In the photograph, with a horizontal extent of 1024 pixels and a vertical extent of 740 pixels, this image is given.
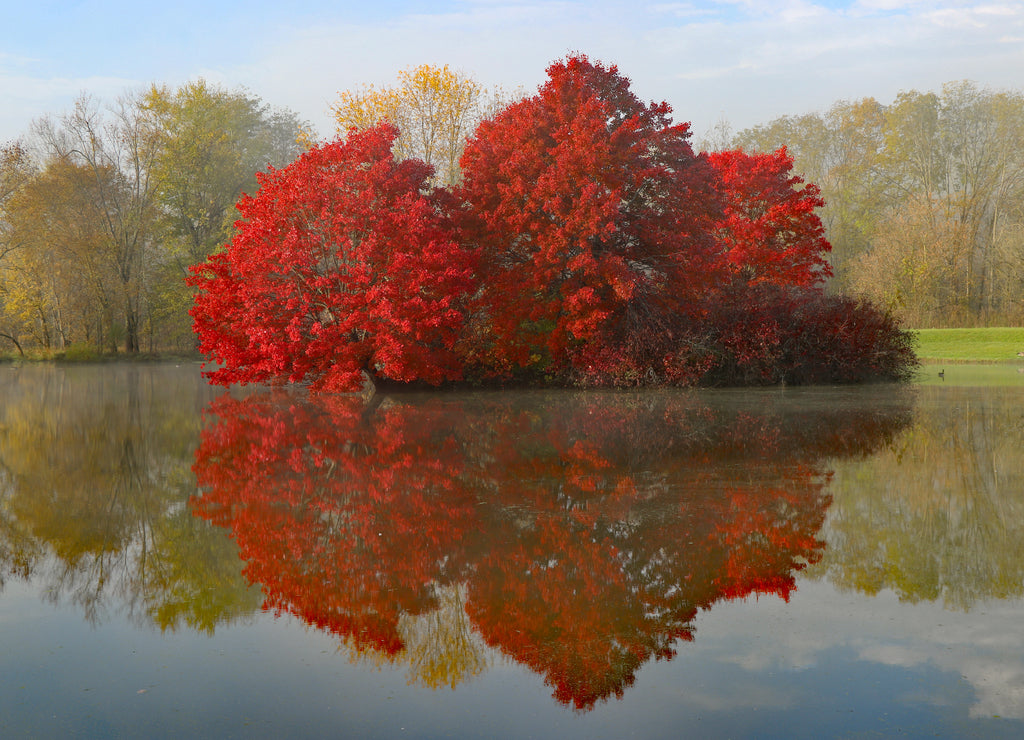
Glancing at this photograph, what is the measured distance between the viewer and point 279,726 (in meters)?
3.09

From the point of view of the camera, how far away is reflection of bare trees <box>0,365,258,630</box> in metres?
4.62

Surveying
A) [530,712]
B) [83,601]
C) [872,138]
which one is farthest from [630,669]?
[872,138]

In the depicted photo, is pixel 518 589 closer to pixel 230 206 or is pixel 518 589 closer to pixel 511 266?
pixel 511 266

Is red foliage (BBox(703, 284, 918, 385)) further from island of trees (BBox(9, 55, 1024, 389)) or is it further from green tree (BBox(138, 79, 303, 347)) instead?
green tree (BBox(138, 79, 303, 347))

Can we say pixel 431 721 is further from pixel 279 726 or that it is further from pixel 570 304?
pixel 570 304

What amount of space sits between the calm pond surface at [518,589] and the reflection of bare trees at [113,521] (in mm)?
A: 34

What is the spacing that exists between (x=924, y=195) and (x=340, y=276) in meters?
35.1

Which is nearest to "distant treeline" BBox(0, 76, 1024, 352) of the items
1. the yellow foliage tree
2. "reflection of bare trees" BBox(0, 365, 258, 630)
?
the yellow foliage tree

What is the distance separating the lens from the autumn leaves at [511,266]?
16359 mm

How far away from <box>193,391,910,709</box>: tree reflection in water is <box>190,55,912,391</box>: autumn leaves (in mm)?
5016

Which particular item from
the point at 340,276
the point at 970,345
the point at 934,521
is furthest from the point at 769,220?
the point at 934,521

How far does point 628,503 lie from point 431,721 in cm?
376

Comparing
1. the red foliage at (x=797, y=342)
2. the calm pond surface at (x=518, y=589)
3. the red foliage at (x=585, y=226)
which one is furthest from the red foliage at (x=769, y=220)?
the calm pond surface at (x=518, y=589)

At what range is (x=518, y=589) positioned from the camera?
15.1 ft
